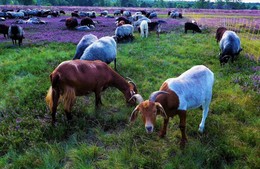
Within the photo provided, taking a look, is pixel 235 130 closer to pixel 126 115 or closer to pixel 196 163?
pixel 196 163

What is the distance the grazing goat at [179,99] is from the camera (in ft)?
15.5

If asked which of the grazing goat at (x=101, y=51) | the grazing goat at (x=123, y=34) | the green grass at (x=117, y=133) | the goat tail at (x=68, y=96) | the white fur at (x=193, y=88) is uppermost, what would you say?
the grazing goat at (x=123, y=34)

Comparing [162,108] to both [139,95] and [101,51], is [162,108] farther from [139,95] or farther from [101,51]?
[101,51]

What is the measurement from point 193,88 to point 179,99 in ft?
2.15

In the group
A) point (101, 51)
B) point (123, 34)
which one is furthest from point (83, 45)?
point (123, 34)

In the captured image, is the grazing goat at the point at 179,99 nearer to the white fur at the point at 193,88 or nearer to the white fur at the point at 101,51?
the white fur at the point at 193,88

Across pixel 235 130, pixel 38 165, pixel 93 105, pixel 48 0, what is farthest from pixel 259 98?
pixel 48 0

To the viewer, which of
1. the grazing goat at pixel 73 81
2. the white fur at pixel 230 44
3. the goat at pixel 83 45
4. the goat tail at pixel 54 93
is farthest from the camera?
the white fur at pixel 230 44

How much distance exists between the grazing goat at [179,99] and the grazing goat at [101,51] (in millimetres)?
4863

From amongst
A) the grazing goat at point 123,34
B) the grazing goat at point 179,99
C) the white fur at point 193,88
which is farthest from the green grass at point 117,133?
the grazing goat at point 123,34

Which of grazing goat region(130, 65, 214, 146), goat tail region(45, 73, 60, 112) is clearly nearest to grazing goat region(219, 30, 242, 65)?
grazing goat region(130, 65, 214, 146)

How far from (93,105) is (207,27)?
81.1 ft

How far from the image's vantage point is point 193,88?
5680mm

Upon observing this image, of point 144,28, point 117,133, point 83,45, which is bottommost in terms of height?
point 117,133
